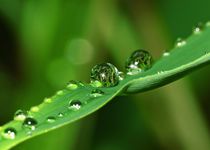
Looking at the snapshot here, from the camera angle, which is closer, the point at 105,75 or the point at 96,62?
the point at 105,75

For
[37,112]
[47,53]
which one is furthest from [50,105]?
[47,53]

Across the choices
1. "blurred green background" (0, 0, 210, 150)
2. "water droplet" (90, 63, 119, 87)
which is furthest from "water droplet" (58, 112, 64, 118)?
"blurred green background" (0, 0, 210, 150)

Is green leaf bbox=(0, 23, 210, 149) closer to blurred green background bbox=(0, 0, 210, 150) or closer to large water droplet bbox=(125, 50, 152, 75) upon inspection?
large water droplet bbox=(125, 50, 152, 75)

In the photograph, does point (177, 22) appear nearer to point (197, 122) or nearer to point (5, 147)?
point (197, 122)

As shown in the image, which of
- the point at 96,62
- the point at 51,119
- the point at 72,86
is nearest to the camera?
the point at 51,119

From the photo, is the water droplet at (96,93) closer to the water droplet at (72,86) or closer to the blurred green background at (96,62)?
the water droplet at (72,86)

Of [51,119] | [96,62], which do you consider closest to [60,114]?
[51,119]

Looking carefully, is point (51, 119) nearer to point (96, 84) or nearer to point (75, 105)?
point (75, 105)
